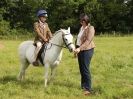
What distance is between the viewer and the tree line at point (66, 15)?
60.9 meters

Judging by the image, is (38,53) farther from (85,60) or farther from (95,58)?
(95,58)

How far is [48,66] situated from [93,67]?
5195 mm

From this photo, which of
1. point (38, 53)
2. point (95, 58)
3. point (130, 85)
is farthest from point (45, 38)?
point (95, 58)

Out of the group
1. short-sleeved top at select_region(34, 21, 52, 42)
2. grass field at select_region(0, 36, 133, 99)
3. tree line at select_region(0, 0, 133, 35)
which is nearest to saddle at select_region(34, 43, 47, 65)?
short-sleeved top at select_region(34, 21, 52, 42)

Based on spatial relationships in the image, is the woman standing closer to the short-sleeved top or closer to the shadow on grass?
the short-sleeved top

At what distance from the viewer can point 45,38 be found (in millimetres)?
12125

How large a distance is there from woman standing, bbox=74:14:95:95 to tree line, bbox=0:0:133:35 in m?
48.8

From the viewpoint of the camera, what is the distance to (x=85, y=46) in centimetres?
1109

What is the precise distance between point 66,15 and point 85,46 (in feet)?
170

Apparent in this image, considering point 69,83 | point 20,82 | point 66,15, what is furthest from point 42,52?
point 66,15

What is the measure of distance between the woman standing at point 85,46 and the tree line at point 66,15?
48.8 m

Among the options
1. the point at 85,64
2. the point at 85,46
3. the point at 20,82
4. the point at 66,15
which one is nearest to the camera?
the point at 85,46

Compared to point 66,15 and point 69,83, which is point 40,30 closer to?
point 69,83

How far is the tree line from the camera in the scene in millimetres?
60925
